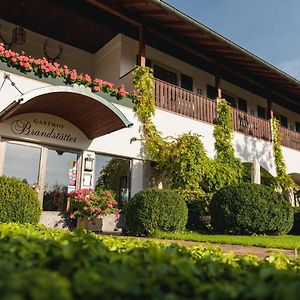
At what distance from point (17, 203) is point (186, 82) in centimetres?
994

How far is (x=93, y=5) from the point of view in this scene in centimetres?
1206

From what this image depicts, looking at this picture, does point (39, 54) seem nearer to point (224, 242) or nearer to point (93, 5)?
point (93, 5)

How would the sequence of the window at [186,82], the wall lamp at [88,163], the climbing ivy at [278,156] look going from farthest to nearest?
the climbing ivy at [278,156], the window at [186,82], the wall lamp at [88,163]

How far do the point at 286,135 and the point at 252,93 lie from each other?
9.33 feet

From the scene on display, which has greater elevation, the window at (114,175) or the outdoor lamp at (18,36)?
the outdoor lamp at (18,36)

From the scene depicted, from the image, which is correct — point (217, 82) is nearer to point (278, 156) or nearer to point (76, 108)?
point (278, 156)

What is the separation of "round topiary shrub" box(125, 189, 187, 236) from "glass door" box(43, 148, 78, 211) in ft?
7.00

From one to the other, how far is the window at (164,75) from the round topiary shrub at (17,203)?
8200 millimetres

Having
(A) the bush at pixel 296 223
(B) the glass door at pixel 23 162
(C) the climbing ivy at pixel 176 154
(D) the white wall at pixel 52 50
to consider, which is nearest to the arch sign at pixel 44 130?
(B) the glass door at pixel 23 162

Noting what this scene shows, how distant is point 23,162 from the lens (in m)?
9.39

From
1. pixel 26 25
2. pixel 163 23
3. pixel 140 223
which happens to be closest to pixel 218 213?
pixel 140 223

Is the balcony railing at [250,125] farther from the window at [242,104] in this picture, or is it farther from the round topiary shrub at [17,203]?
the round topiary shrub at [17,203]

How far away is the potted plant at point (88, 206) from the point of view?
30.9 ft

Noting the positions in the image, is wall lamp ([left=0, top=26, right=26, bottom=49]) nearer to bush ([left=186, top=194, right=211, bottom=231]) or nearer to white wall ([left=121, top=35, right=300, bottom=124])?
white wall ([left=121, top=35, right=300, bottom=124])
